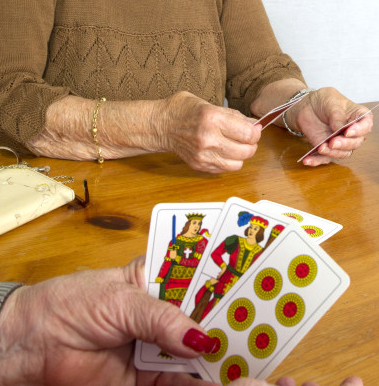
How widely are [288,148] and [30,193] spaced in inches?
31.0

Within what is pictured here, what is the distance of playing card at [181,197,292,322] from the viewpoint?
26.6 inches

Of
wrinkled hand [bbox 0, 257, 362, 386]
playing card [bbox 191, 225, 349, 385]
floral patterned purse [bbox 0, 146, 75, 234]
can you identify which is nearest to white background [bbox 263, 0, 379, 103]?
floral patterned purse [bbox 0, 146, 75, 234]

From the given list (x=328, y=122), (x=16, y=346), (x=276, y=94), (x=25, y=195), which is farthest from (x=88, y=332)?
(x=276, y=94)

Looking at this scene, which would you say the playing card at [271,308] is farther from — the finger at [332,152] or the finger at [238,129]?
the finger at [332,152]

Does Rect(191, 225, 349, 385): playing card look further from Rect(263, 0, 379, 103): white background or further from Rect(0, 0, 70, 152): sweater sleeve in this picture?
Rect(263, 0, 379, 103): white background

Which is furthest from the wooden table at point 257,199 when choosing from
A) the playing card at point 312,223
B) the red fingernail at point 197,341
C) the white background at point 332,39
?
the white background at point 332,39

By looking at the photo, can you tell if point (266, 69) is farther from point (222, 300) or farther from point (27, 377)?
point (27, 377)

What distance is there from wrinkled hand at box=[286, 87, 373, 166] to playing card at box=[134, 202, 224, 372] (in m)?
0.61

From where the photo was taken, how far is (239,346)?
0.63 meters

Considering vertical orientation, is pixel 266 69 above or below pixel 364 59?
above

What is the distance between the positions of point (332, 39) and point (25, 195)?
2097 millimetres

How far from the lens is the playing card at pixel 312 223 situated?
93 cm

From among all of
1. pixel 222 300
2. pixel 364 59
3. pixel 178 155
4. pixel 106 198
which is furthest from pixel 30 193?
pixel 364 59

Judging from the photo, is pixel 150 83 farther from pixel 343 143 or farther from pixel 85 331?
pixel 85 331
